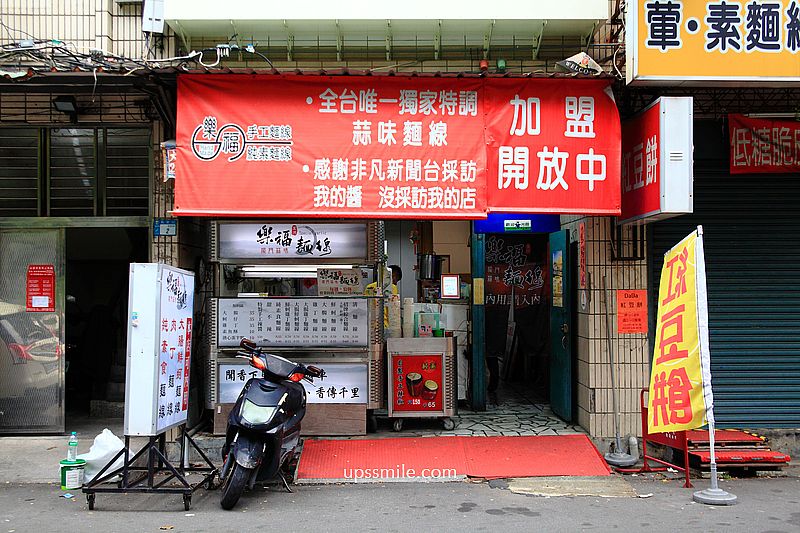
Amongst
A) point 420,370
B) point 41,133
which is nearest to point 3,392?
point 41,133

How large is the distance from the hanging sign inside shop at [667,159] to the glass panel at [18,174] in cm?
733

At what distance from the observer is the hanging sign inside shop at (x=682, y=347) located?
6.57 m

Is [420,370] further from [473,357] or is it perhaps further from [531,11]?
[531,11]

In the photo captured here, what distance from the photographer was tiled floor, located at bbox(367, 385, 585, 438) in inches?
343

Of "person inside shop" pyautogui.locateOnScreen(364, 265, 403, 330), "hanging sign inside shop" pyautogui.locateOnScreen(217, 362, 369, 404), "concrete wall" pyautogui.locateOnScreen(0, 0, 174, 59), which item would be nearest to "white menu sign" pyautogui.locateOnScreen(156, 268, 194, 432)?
"hanging sign inside shop" pyautogui.locateOnScreen(217, 362, 369, 404)

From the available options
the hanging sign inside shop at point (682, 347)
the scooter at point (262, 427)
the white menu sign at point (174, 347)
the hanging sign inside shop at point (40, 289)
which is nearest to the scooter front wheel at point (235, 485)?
the scooter at point (262, 427)

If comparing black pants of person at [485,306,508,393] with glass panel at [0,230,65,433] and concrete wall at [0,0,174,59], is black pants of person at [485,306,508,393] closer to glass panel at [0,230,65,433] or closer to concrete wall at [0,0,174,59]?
glass panel at [0,230,65,433]

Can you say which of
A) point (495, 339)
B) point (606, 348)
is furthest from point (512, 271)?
point (606, 348)

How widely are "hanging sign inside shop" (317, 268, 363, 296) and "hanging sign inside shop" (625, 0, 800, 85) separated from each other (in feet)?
13.4

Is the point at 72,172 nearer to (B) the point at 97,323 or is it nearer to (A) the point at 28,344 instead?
(A) the point at 28,344

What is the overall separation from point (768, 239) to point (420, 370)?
4.61 meters

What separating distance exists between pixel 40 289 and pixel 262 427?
3982 mm

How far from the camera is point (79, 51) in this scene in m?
8.16

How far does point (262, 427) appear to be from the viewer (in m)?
6.58
